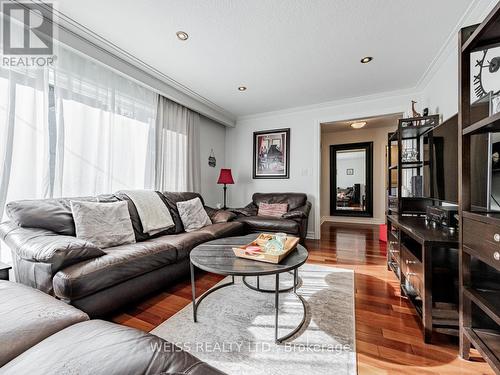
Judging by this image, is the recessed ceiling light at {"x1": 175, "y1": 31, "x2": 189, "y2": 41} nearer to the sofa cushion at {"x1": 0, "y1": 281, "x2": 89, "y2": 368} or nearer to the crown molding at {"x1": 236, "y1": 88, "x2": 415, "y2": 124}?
the sofa cushion at {"x1": 0, "y1": 281, "x2": 89, "y2": 368}

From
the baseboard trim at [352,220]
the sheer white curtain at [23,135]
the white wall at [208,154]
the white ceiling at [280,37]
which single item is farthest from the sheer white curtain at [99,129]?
the baseboard trim at [352,220]

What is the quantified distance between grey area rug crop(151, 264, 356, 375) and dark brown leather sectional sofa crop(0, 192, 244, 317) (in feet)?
1.42

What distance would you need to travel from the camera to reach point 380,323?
1573mm

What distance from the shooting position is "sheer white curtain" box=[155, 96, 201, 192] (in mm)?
3242

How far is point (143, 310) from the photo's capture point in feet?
5.72

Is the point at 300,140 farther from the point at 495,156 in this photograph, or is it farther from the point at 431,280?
the point at 431,280

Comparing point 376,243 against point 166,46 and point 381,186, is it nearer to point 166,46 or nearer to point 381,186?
point 381,186

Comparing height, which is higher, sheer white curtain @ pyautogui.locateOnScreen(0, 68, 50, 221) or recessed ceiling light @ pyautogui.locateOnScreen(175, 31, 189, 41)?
recessed ceiling light @ pyautogui.locateOnScreen(175, 31, 189, 41)

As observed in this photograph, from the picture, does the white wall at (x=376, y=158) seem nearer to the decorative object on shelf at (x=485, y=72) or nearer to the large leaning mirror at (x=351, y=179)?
the large leaning mirror at (x=351, y=179)

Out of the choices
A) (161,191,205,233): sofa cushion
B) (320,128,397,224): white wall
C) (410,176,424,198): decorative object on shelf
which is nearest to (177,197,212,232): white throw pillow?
(161,191,205,233): sofa cushion

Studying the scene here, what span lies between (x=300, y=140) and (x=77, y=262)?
12.3 ft

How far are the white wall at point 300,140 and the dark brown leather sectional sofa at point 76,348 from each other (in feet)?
12.0

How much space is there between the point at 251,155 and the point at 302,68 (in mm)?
2166

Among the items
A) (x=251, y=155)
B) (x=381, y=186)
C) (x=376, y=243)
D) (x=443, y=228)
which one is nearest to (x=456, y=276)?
(x=443, y=228)
